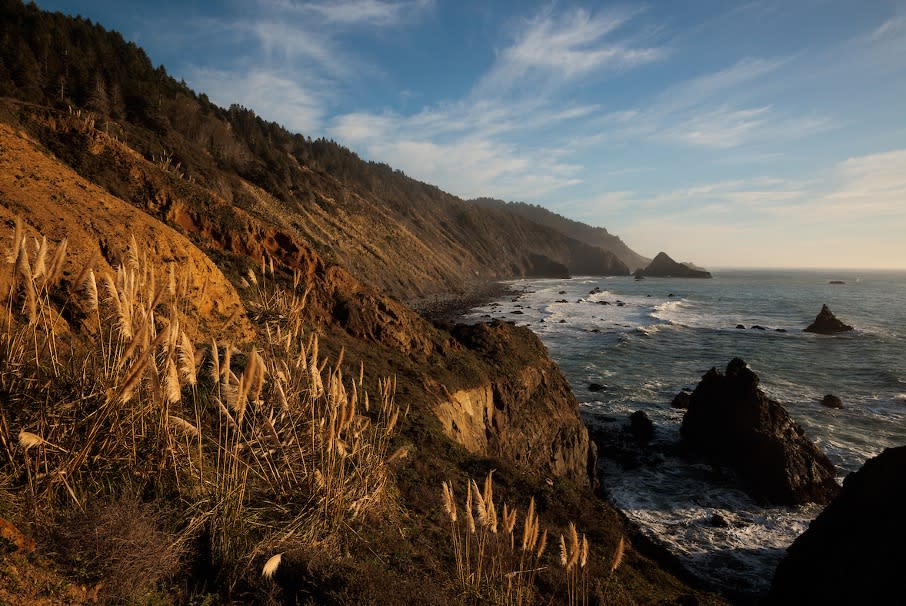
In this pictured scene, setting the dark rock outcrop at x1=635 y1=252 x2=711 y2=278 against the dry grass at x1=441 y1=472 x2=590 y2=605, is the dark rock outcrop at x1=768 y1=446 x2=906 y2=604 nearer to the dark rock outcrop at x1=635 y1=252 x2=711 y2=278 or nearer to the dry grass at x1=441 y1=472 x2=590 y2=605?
the dry grass at x1=441 y1=472 x2=590 y2=605

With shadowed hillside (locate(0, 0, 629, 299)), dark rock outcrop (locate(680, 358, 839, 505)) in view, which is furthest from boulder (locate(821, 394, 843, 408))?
shadowed hillside (locate(0, 0, 629, 299))

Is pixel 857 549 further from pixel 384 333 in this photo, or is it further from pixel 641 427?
pixel 384 333

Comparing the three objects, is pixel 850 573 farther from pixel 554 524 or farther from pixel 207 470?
pixel 207 470

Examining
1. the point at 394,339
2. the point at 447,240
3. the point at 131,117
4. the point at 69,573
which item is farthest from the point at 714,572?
the point at 447,240

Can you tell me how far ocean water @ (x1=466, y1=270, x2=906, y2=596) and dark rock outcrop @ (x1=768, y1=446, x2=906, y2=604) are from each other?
276cm

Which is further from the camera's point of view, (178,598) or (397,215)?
(397,215)

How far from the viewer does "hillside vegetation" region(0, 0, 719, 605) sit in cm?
362

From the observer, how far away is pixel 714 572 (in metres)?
12.5

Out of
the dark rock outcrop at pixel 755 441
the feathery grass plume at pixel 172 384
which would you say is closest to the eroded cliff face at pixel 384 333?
the dark rock outcrop at pixel 755 441

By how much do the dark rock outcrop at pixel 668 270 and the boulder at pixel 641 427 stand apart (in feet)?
448

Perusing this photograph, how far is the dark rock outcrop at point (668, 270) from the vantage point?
150300 mm

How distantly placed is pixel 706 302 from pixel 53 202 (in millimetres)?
84413

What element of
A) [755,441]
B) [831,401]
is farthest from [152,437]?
[831,401]

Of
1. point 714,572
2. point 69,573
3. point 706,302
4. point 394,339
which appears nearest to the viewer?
point 69,573
